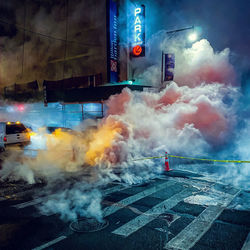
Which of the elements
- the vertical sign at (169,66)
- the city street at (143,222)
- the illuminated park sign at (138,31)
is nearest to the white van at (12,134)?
the city street at (143,222)

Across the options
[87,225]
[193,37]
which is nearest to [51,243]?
[87,225]

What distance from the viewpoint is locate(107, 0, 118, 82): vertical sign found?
Result: 1669 cm

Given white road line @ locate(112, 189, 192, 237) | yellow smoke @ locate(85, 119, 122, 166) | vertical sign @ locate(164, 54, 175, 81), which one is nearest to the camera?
white road line @ locate(112, 189, 192, 237)

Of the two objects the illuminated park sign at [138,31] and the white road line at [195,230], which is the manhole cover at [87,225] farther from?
the illuminated park sign at [138,31]

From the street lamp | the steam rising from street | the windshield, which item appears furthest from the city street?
the street lamp

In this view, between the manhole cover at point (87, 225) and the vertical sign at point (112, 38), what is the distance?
13690 mm

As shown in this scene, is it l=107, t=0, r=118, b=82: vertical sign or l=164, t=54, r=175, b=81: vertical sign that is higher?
l=107, t=0, r=118, b=82: vertical sign

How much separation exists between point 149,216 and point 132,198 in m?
1.21

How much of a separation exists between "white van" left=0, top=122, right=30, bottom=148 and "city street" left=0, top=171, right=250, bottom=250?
670 cm

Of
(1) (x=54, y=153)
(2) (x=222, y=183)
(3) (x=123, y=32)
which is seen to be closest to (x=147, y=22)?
(3) (x=123, y=32)

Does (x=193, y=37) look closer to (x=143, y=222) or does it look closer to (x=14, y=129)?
(x=14, y=129)

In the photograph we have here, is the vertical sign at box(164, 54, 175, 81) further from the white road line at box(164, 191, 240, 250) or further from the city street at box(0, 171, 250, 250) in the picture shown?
the white road line at box(164, 191, 240, 250)

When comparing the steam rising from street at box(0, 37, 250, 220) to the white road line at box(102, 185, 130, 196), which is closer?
the white road line at box(102, 185, 130, 196)

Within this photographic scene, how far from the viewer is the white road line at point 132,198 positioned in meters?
5.85
